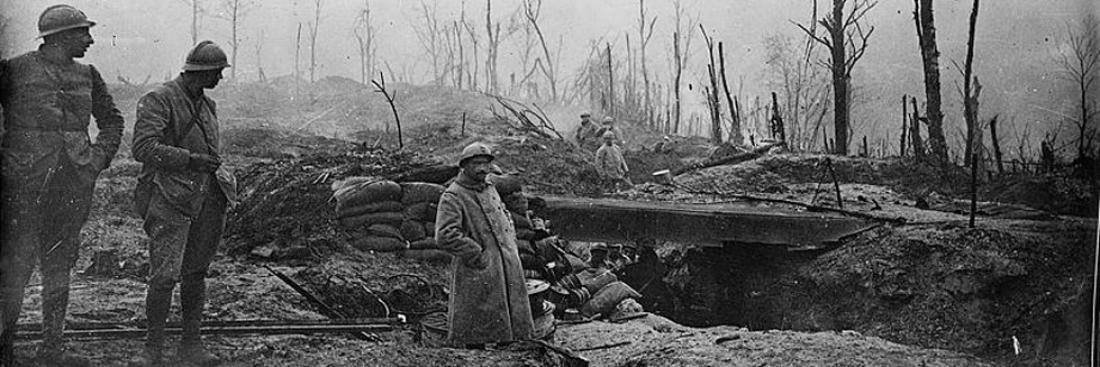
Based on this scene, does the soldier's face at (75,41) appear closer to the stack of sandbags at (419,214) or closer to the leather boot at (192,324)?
the leather boot at (192,324)

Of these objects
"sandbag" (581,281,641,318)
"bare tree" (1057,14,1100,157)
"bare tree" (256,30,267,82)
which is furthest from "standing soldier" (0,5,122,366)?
"bare tree" (256,30,267,82)

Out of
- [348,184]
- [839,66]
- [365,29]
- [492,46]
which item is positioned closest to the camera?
[348,184]

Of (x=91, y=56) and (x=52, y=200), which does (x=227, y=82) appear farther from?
(x=52, y=200)

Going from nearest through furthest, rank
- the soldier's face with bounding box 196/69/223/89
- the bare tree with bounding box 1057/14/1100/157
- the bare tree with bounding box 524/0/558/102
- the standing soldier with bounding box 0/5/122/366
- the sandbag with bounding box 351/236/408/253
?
the standing soldier with bounding box 0/5/122/366
the soldier's face with bounding box 196/69/223/89
the bare tree with bounding box 1057/14/1100/157
the sandbag with bounding box 351/236/408/253
the bare tree with bounding box 524/0/558/102

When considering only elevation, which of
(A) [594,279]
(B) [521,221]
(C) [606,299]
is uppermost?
(B) [521,221]

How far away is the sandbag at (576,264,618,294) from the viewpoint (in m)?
6.39

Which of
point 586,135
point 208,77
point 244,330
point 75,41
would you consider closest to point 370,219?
point 244,330

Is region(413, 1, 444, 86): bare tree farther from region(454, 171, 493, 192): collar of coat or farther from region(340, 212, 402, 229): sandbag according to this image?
region(454, 171, 493, 192): collar of coat

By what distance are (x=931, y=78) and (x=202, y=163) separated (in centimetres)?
987

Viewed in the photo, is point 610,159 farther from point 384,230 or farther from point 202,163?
point 202,163

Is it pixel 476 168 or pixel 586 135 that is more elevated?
pixel 586 135

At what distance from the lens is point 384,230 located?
239 inches

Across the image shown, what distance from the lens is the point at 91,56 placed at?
4.43 meters

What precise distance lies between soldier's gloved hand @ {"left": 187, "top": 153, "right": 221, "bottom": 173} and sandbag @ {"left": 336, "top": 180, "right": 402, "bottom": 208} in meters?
2.65
